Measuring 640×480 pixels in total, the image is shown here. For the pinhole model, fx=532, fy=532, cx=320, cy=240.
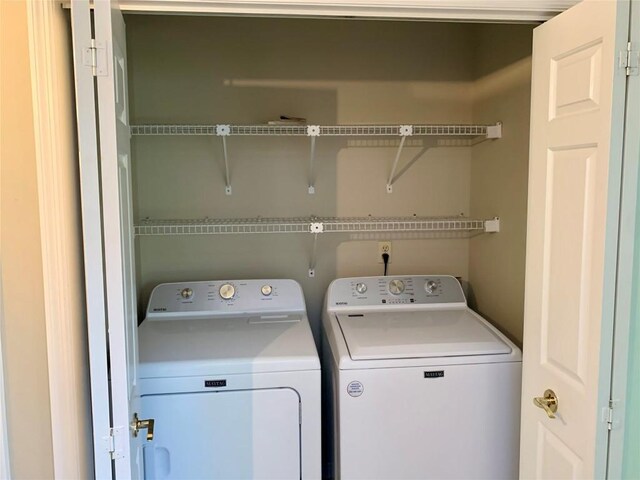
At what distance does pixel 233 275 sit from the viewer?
2.66 meters

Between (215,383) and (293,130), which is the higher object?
(293,130)

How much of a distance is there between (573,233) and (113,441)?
1283mm

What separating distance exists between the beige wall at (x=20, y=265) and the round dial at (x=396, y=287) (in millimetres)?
1598

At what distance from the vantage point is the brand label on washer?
1.92 m

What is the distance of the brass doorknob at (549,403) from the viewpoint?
153 cm

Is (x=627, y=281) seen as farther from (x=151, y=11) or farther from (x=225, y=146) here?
(x=225, y=146)

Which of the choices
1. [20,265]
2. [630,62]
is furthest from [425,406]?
[20,265]

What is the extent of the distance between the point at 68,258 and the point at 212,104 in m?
1.35

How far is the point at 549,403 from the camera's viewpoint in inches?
60.7

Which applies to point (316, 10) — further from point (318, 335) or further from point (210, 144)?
point (318, 335)

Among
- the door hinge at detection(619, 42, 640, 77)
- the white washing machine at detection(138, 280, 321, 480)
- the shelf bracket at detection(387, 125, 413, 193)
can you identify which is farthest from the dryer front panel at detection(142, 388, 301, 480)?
the door hinge at detection(619, 42, 640, 77)

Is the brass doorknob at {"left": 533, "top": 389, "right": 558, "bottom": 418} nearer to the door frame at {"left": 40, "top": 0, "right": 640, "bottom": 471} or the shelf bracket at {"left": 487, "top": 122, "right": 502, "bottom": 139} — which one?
the door frame at {"left": 40, "top": 0, "right": 640, "bottom": 471}

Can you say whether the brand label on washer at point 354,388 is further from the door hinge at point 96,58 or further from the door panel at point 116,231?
the door hinge at point 96,58

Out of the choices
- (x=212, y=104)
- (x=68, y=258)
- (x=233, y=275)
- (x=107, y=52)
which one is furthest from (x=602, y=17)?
(x=233, y=275)
